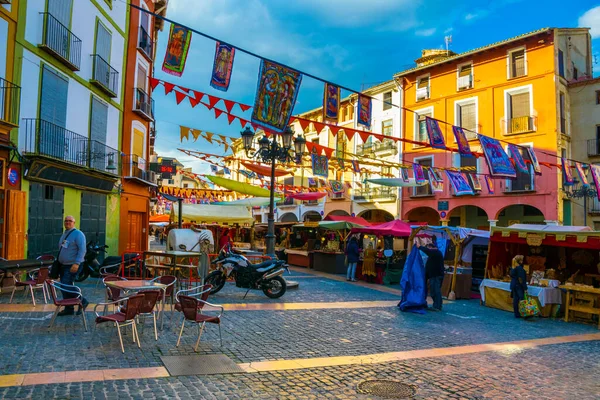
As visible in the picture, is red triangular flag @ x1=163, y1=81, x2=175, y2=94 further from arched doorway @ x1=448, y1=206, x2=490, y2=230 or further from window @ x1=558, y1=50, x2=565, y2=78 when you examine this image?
window @ x1=558, y1=50, x2=565, y2=78

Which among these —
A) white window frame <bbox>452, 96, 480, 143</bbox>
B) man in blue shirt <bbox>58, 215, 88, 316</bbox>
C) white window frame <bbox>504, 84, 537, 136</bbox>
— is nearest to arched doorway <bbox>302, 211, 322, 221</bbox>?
white window frame <bbox>452, 96, 480, 143</bbox>

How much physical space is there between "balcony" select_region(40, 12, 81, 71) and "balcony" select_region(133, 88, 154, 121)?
493 centimetres

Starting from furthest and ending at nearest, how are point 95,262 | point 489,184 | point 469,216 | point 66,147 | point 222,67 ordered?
point 469,216, point 489,184, point 66,147, point 95,262, point 222,67

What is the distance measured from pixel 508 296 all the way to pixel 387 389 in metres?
7.58

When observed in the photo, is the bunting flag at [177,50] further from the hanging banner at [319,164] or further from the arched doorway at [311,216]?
the arched doorway at [311,216]

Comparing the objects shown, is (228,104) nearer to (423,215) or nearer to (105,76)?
(105,76)

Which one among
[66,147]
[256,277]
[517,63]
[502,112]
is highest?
[517,63]

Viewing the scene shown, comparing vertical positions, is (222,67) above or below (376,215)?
above

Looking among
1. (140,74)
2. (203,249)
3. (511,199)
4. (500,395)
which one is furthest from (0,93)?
(511,199)

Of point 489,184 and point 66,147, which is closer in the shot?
point 66,147

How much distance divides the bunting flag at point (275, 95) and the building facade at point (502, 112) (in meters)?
12.6

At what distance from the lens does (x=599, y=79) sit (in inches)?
953

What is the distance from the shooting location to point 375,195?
32.7 metres

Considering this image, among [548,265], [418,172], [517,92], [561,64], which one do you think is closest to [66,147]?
[418,172]
